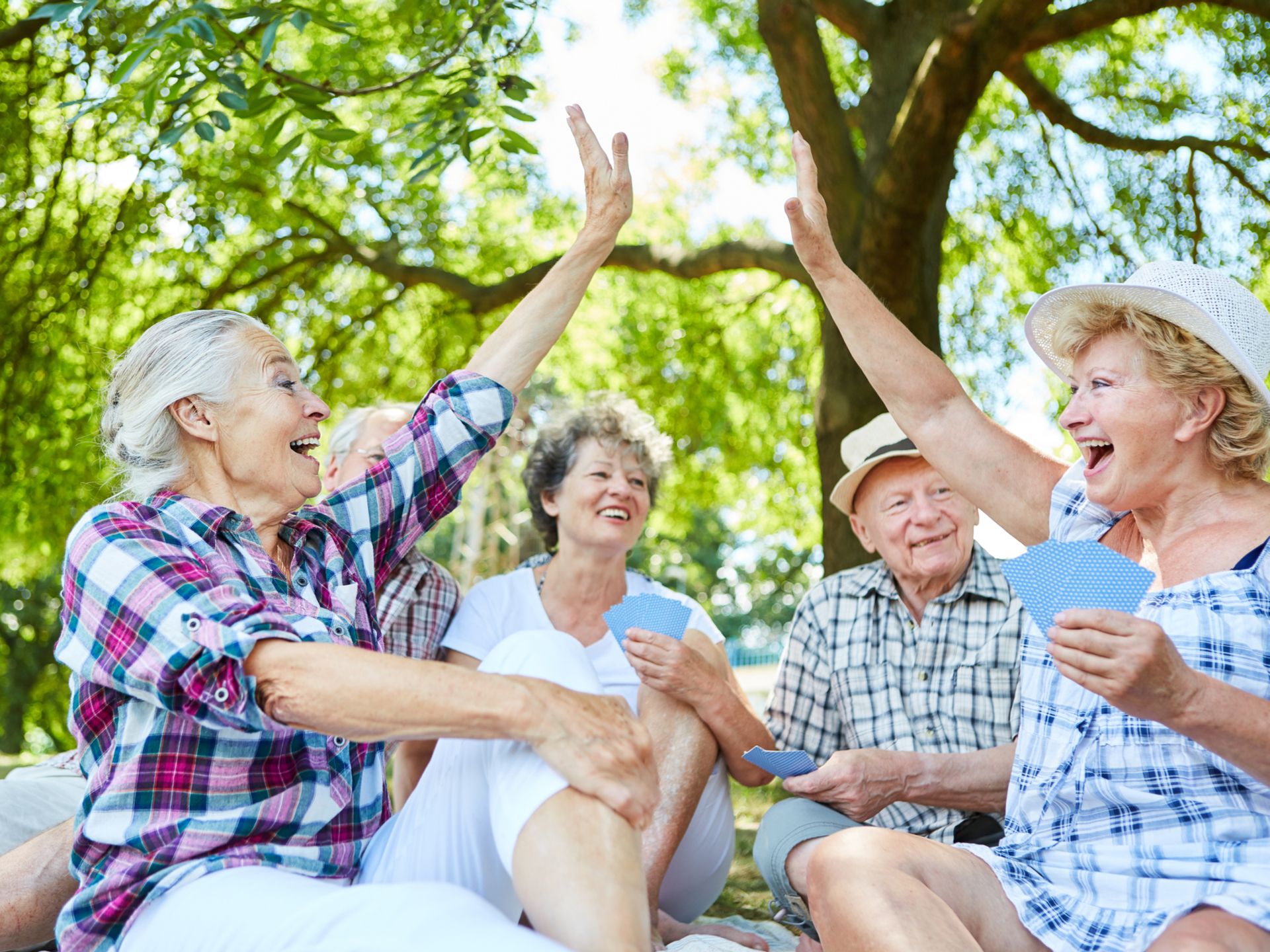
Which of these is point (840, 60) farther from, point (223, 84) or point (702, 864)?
point (702, 864)

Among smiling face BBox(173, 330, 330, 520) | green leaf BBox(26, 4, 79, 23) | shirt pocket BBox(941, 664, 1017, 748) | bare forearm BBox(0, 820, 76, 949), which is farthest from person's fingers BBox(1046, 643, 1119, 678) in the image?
green leaf BBox(26, 4, 79, 23)

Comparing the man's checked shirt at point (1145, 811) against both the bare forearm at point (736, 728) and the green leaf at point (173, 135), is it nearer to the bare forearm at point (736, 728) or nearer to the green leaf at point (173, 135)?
the bare forearm at point (736, 728)

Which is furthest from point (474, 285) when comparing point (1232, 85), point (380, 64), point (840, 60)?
point (1232, 85)

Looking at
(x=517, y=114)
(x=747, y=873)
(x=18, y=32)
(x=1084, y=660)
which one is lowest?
(x=747, y=873)

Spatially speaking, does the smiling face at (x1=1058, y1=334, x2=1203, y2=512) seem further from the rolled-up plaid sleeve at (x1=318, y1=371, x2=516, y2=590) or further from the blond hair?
the rolled-up plaid sleeve at (x1=318, y1=371, x2=516, y2=590)

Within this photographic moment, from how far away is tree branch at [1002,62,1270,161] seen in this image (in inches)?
287

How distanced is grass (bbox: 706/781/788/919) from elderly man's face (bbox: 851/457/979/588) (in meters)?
1.15

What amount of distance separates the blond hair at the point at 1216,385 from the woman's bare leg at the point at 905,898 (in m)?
1.00

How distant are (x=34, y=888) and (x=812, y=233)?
2.35 meters

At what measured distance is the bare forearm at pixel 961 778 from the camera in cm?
300

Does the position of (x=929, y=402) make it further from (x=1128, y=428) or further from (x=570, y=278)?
(x=570, y=278)

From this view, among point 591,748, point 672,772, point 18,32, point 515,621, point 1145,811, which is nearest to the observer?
point 591,748

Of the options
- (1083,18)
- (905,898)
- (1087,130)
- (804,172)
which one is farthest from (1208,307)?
(1087,130)

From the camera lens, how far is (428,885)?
1.80m
